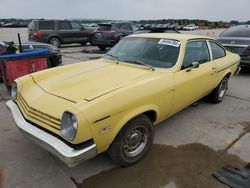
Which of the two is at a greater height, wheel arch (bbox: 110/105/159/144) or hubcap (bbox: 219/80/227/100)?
wheel arch (bbox: 110/105/159/144)

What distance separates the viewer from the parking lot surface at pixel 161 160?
9.77ft

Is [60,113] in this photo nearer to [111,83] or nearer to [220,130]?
[111,83]

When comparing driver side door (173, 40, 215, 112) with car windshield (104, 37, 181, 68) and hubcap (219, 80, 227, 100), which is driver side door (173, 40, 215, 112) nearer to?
car windshield (104, 37, 181, 68)

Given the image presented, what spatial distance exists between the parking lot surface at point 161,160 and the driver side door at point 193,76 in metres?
0.51

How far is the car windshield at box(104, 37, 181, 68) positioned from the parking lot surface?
1165 millimetres

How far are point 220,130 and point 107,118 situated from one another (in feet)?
8.02

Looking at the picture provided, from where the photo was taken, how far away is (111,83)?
322 centimetres

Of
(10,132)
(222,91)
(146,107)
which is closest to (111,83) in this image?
(146,107)

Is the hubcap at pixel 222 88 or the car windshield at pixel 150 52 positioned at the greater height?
the car windshield at pixel 150 52

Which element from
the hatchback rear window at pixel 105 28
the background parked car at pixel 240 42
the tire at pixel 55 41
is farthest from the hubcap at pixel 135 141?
the tire at pixel 55 41

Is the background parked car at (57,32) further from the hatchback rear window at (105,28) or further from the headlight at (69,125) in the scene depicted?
the headlight at (69,125)

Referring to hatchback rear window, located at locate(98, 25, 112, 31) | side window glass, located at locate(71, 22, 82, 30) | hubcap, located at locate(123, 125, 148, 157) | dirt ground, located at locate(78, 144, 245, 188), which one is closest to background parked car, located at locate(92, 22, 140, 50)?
hatchback rear window, located at locate(98, 25, 112, 31)

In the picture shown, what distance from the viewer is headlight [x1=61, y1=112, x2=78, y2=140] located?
2.56 m

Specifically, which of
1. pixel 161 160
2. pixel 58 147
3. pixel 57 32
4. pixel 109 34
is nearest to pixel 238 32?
pixel 161 160
